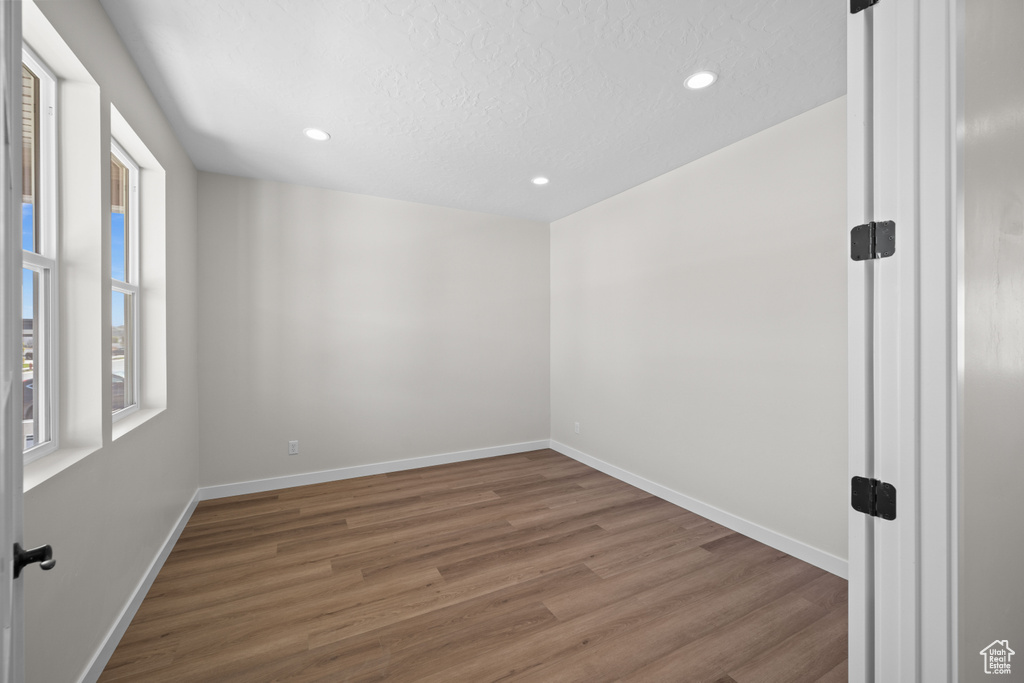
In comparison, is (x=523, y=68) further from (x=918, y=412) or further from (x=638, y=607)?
(x=638, y=607)

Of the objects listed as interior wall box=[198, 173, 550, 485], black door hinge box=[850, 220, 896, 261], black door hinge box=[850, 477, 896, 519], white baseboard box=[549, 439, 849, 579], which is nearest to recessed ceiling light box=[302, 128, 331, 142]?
interior wall box=[198, 173, 550, 485]

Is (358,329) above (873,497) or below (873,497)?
above

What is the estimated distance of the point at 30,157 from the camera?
1.48 m

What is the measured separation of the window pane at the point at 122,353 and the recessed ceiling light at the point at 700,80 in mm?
3160

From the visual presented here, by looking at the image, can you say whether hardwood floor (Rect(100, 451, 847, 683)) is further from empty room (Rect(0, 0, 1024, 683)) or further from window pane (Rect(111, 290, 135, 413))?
window pane (Rect(111, 290, 135, 413))

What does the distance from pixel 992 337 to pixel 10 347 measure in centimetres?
204

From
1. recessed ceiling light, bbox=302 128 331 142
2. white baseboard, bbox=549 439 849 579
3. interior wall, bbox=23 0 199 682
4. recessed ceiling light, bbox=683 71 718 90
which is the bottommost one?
white baseboard, bbox=549 439 849 579

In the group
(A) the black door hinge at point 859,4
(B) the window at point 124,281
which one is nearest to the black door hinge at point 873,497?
(A) the black door hinge at point 859,4

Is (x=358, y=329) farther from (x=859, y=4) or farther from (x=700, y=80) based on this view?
(x=859, y=4)

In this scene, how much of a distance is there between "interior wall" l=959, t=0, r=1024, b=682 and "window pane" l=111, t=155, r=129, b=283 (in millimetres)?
3280

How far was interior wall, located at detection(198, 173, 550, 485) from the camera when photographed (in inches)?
132

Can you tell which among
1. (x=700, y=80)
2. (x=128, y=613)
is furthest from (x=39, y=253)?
(x=700, y=80)

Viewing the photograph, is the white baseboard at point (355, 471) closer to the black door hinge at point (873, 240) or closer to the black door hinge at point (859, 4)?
the black door hinge at point (873, 240)

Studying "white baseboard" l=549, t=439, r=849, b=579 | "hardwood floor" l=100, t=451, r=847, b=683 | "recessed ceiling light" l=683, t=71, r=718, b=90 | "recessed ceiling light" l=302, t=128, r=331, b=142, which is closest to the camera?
"hardwood floor" l=100, t=451, r=847, b=683
